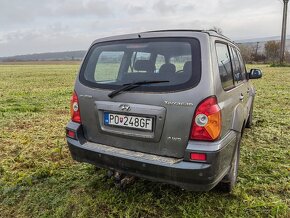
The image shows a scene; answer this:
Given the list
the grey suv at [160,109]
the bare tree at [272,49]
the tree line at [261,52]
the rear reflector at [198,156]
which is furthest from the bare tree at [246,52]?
the rear reflector at [198,156]

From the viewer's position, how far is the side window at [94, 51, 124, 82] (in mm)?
3113

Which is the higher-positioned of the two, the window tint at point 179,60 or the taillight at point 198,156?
the window tint at point 179,60

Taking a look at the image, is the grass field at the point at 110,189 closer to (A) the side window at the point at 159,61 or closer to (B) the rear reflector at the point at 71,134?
(B) the rear reflector at the point at 71,134

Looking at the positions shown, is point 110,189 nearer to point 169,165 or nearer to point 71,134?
point 71,134

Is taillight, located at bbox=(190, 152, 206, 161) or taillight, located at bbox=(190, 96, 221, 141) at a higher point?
taillight, located at bbox=(190, 96, 221, 141)

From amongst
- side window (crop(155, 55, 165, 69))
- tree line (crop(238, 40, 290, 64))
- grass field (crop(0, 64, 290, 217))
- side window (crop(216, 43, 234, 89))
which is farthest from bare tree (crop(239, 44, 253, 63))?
side window (crop(155, 55, 165, 69))

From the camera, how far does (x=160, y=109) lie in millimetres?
2570

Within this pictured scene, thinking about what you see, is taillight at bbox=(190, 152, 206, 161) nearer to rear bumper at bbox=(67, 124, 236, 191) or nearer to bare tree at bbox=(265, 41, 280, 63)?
rear bumper at bbox=(67, 124, 236, 191)

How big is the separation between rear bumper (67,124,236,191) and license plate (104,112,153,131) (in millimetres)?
252

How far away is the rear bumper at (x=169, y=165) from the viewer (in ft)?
8.12

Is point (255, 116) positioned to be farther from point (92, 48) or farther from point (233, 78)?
point (92, 48)

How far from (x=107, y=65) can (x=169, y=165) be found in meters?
1.36

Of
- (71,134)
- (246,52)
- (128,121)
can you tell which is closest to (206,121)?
(128,121)

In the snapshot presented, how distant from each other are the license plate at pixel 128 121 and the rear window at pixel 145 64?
279 millimetres
